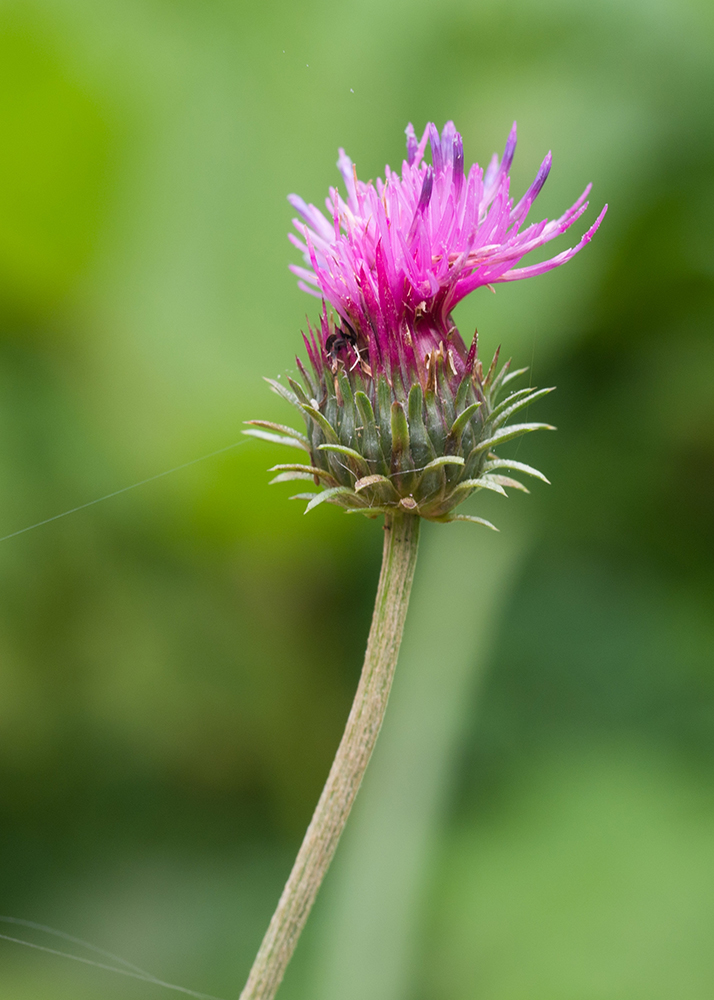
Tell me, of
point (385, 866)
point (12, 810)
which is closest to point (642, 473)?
point (385, 866)

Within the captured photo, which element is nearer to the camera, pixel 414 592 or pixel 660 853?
pixel 660 853

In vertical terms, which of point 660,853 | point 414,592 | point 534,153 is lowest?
point 660,853

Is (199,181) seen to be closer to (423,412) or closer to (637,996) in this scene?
(423,412)

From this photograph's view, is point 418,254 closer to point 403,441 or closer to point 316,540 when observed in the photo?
point 403,441

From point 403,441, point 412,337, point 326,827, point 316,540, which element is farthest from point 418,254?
point 316,540

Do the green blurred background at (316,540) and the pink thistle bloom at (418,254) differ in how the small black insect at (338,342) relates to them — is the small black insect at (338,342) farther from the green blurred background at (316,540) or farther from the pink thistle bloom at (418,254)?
the green blurred background at (316,540)

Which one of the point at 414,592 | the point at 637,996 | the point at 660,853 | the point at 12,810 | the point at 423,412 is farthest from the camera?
the point at 414,592

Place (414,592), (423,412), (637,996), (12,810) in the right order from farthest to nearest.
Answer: (414,592) < (12,810) < (637,996) < (423,412)
